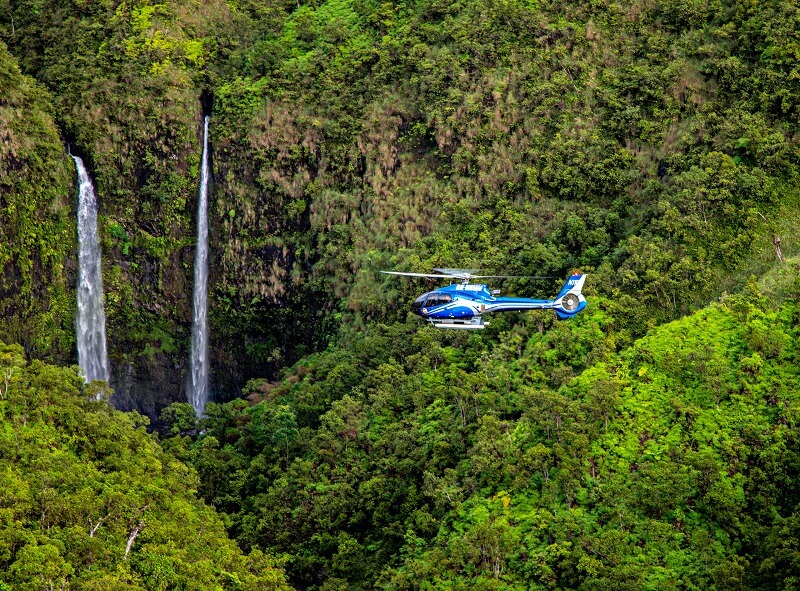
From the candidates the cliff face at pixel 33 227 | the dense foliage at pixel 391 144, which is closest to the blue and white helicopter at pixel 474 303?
the dense foliage at pixel 391 144

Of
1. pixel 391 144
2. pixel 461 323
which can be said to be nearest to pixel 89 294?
pixel 391 144

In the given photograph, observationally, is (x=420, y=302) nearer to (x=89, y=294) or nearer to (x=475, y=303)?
(x=475, y=303)

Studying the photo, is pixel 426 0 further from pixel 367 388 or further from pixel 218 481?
pixel 218 481

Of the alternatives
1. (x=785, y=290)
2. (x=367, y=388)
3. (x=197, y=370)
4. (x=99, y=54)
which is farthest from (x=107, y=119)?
(x=785, y=290)

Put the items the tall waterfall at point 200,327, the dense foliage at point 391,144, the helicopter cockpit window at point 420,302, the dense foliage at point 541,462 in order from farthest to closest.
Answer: the tall waterfall at point 200,327 → the dense foliage at point 391,144 → the helicopter cockpit window at point 420,302 → the dense foliage at point 541,462

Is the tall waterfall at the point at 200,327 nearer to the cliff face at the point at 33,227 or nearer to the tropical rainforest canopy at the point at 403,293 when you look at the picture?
the tropical rainforest canopy at the point at 403,293

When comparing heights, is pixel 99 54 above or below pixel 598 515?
above

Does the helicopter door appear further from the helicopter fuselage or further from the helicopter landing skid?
the helicopter landing skid
